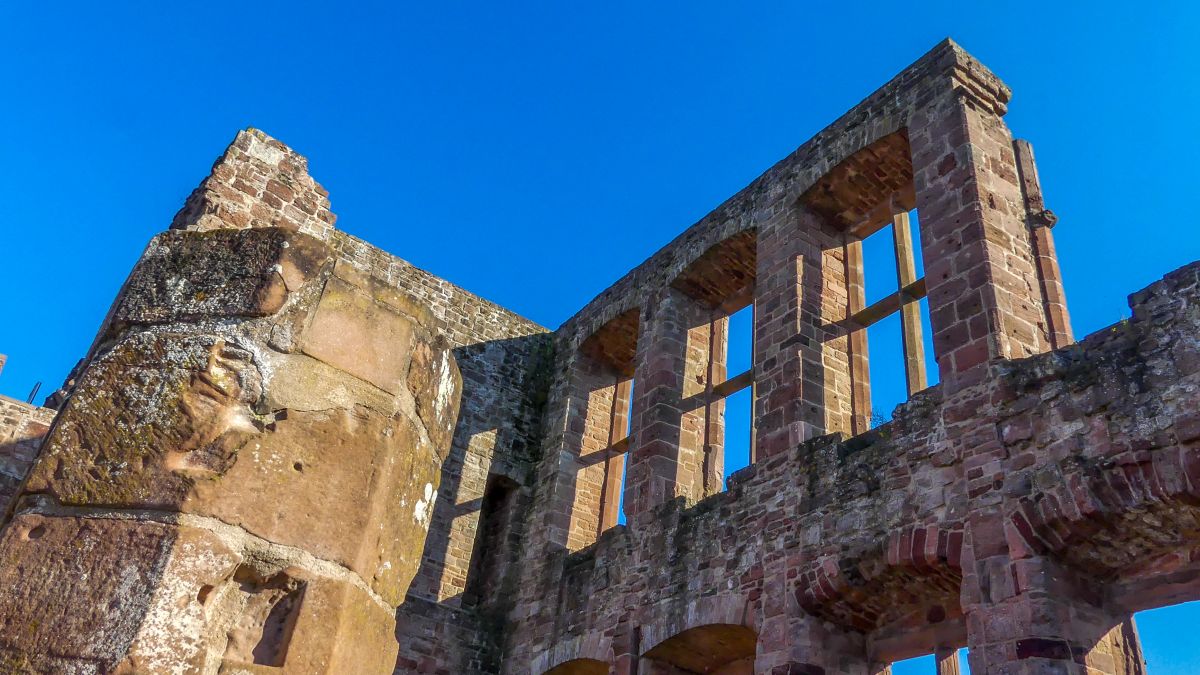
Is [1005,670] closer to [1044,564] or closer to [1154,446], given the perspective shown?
[1044,564]

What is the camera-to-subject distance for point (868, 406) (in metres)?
8.48

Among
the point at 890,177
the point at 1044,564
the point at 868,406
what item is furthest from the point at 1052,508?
the point at 890,177

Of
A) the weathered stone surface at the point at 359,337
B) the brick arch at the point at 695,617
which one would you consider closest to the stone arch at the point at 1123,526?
the brick arch at the point at 695,617

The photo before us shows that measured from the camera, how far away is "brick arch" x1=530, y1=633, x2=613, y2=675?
860cm

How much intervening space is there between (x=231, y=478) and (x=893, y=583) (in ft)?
18.0

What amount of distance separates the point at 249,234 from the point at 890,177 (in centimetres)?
758

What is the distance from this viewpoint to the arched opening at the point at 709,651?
25.6 ft

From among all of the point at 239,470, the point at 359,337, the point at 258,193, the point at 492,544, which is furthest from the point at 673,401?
the point at 239,470

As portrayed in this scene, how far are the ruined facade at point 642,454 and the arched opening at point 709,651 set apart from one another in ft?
0.14

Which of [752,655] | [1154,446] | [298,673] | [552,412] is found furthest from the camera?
[552,412]

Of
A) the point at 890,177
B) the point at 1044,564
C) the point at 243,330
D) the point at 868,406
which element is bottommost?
the point at 243,330

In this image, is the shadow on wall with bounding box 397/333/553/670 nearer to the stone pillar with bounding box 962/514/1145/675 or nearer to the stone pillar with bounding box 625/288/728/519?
the stone pillar with bounding box 625/288/728/519

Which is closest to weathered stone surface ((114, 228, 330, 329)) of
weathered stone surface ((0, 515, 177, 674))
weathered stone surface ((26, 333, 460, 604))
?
weathered stone surface ((26, 333, 460, 604))

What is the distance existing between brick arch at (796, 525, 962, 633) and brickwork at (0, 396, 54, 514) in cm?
698
